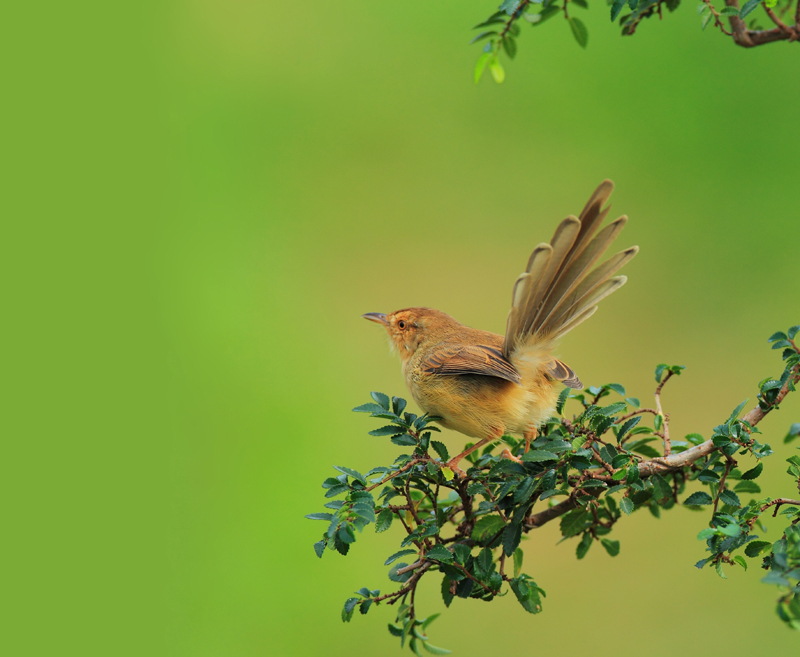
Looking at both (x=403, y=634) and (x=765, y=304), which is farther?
(x=765, y=304)

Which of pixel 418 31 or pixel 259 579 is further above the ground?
pixel 418 31

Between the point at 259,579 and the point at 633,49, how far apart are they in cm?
469

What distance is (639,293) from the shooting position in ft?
17.0

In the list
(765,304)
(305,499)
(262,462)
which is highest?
(765,304)

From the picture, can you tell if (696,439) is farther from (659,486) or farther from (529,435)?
(529,435)

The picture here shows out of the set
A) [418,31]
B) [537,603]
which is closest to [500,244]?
[418,31]

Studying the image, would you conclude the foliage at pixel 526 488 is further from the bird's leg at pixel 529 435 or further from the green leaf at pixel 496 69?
the green leaf at pixel 496 69

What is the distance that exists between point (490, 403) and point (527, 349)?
0.65ft

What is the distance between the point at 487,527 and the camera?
204 centimetres

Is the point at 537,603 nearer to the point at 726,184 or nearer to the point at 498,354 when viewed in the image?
the point at 498,354

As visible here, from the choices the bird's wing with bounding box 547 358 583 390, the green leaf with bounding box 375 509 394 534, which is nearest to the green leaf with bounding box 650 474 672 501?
the bird's wing with bounding box 547 358 583 390

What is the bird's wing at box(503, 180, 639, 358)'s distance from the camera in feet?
6.45

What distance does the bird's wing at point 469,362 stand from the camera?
7.39 feet

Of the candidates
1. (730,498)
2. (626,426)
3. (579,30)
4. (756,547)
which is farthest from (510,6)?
(756,547)
